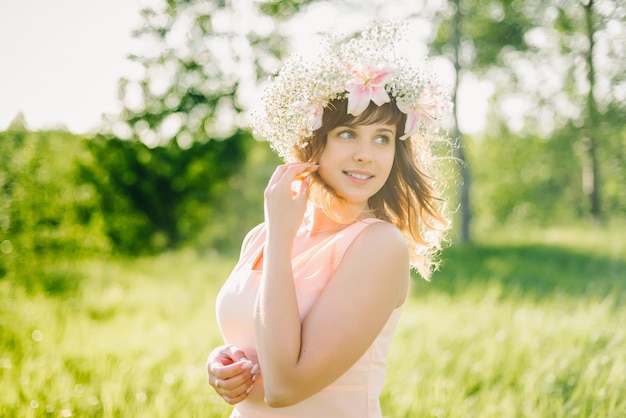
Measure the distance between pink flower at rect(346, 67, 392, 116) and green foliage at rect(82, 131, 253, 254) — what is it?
535 inches

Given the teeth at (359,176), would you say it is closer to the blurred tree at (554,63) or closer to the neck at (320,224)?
the neck at (320,224)

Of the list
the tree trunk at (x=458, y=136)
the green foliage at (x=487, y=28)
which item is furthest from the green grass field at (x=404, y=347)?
the green foliage at (x=487, y=28)

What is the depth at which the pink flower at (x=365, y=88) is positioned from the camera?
7.47ft

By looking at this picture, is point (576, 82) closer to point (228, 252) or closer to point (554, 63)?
point (554, 63)

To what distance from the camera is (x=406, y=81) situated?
2.39m

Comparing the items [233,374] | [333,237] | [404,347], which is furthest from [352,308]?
[404,347]

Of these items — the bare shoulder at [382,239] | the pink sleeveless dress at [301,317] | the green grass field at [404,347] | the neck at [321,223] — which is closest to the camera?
the bare shoulder at [382,239]

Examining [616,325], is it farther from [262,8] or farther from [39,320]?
[262,8]

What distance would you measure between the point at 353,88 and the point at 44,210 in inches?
367

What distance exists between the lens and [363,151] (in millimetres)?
2307

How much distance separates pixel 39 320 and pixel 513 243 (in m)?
11.5

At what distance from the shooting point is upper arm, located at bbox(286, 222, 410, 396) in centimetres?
202

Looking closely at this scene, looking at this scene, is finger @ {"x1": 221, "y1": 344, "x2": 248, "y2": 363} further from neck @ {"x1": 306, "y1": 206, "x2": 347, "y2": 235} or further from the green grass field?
the green grass field

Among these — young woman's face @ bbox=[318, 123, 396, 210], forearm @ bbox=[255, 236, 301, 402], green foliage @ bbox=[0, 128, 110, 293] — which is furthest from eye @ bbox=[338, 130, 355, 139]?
green foliage @ bbox=[0, 128, 110, 293]
